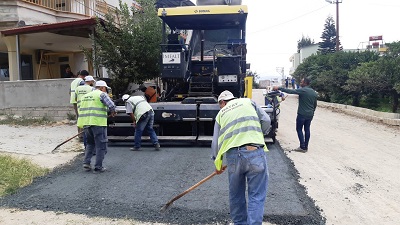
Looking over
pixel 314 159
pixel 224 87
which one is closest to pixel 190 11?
pixel 224 87

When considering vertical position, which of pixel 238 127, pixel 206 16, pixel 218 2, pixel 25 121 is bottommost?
pixel 25 121

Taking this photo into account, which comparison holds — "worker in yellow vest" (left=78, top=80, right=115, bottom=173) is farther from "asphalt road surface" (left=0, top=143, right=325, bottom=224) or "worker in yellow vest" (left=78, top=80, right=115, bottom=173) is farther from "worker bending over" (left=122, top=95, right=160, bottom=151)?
"worker bending over" (left=122, top=95, right=160, bottom=151)

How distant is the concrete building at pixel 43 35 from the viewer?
13453 mm

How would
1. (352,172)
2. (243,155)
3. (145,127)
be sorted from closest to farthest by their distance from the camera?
(243,155) < (352,172) < (145,127)

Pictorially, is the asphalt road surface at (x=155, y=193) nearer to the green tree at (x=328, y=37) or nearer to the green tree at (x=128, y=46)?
the green tree at (x=128, y=46)

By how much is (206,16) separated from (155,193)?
15.9 ft

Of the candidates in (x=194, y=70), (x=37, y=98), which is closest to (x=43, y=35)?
(x=37, y=98)

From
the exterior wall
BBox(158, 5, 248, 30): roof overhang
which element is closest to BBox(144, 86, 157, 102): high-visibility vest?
BBox(158, 5, 248, 30): roof overhang

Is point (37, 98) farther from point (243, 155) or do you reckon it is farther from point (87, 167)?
point (243, 155)

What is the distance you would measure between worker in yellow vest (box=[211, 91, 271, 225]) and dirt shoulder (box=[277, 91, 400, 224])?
48.4 inches

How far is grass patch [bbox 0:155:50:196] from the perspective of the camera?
222 inches

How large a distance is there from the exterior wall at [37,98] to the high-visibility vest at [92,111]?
19.9 feet

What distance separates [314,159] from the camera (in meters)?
7.81

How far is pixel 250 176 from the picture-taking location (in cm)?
379
